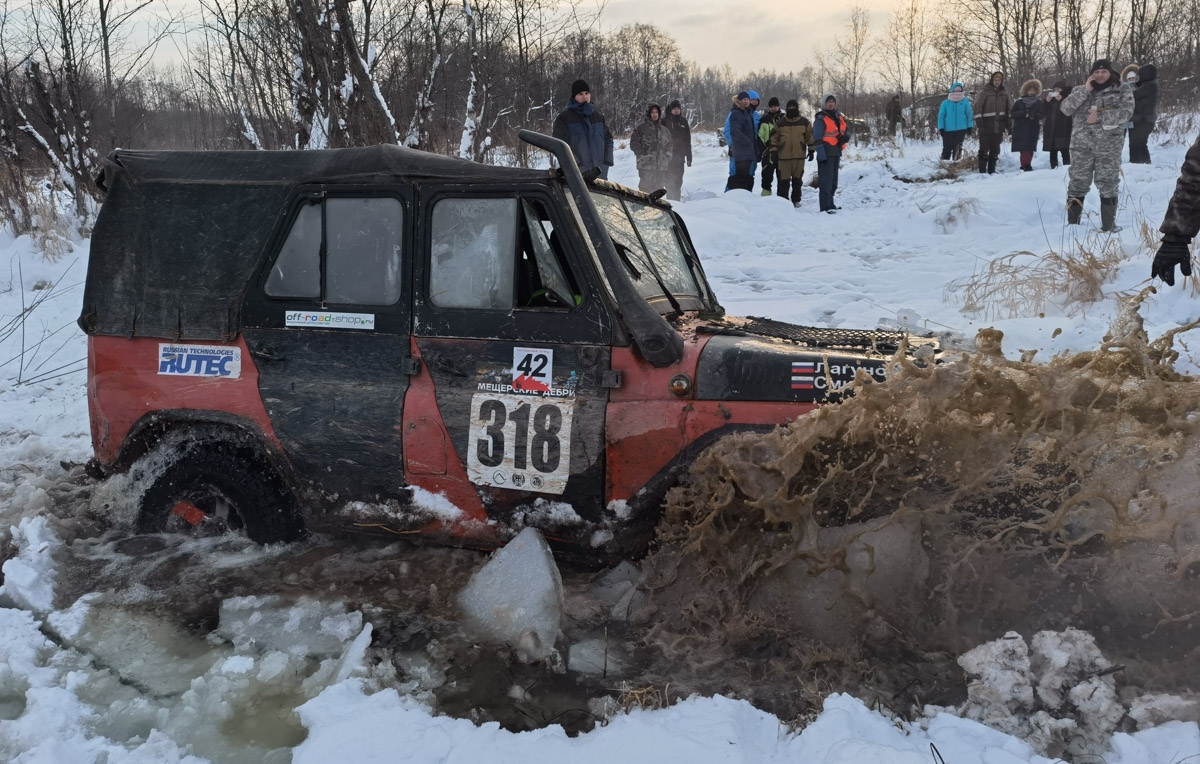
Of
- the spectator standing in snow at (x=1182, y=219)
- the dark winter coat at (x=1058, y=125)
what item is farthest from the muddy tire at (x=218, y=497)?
the dark winter coat at (x=1058, y=125)

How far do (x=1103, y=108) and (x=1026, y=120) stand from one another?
6.76 m

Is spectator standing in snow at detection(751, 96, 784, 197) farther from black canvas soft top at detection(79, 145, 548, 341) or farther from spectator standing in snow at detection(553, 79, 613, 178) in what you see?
black canvas soft top at detection(79, 145, 548, 341)

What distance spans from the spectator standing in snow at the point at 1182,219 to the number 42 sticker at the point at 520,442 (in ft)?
10.3

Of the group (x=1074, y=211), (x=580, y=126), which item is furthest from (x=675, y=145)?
(x=1074, y=211)

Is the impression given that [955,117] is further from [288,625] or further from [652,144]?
[288,625]

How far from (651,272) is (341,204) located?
4.58 feet

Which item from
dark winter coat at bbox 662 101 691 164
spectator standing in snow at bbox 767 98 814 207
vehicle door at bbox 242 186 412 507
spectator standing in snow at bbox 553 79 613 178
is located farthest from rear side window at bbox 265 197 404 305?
dark winter coat at bbox 662 101 691 164

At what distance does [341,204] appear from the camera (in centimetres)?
346

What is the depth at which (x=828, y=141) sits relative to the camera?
13.4 metres

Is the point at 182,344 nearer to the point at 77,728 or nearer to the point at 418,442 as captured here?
the point at 418,442

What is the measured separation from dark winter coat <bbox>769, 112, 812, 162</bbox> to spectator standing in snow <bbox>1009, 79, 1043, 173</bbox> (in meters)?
4.63

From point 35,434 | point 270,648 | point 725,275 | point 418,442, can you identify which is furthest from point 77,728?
point 725,275

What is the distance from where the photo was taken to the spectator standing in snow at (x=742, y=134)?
44.6ft

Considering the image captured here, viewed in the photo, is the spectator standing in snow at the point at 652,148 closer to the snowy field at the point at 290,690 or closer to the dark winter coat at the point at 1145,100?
the dark winter coat at the point at 1145,100
